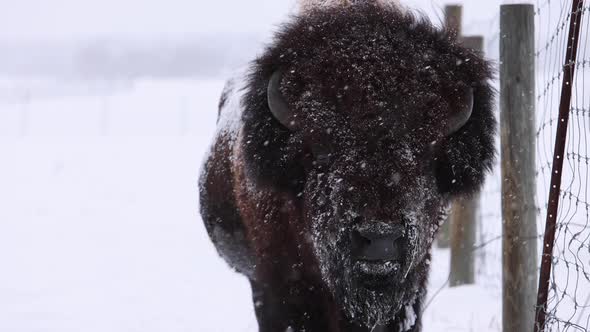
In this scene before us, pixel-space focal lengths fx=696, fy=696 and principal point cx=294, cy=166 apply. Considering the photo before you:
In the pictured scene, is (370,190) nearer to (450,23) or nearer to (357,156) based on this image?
(357,156)

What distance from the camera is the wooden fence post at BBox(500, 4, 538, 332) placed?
4.46 meters

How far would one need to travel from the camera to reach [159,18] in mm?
43125

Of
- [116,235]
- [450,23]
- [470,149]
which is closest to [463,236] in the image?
[450,23]

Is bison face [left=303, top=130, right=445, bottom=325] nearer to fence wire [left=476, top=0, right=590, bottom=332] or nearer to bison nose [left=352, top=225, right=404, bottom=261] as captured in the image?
bison nose [left=352, top=225, right=404, bottom=261]

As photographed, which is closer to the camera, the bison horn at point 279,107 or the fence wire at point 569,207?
the fence wire at point 569,207

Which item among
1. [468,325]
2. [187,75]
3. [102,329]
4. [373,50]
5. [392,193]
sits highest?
[373,50]

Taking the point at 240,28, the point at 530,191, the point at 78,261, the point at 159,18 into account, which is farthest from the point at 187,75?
the point at 530,191

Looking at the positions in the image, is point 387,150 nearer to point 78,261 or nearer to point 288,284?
point 288,284

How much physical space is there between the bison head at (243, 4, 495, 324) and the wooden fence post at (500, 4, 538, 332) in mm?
570

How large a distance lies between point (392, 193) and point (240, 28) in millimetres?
33812

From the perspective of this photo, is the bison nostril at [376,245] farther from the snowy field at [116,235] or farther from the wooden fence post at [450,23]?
the snowy field at [116,235]

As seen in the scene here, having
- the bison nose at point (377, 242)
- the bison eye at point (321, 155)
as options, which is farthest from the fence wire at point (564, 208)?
the bison eye at point (321, 155)

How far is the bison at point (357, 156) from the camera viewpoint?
3.35m

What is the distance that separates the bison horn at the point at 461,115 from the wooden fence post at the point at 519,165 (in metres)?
0.98
